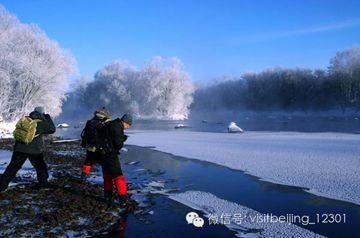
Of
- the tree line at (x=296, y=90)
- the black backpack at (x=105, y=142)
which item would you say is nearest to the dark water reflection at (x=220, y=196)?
the black backpack at (x=105, y=142)

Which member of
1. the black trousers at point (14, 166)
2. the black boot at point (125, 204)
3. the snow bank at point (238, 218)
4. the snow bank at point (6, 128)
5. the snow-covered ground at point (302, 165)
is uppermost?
the snow bank at point (6, 128)

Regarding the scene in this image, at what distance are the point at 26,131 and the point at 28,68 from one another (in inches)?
1210

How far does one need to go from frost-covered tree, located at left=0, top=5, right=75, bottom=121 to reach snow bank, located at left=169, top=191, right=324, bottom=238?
3141 centimetres

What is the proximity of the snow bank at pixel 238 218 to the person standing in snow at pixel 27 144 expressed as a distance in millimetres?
3351

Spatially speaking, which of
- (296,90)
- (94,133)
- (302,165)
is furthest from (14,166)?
(296,90)

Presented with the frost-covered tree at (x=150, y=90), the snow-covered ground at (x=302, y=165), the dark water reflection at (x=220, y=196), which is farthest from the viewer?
the frost-covered tree at (x=150, y=90)

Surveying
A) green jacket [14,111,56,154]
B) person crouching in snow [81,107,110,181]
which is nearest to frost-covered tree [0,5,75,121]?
green jacket [14,111,56,154]

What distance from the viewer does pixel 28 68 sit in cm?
3669

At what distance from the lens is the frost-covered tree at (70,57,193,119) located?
83.0m

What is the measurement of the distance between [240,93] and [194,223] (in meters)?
122

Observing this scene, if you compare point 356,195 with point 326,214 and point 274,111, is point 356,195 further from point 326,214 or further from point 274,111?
point 274,111

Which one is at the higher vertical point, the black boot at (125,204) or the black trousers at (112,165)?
the black trousers at (112,165)

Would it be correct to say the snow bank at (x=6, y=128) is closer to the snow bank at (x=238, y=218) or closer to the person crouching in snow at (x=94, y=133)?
the person crouching in snow at (x=94, y=133)

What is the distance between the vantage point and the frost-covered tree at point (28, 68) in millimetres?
36188
